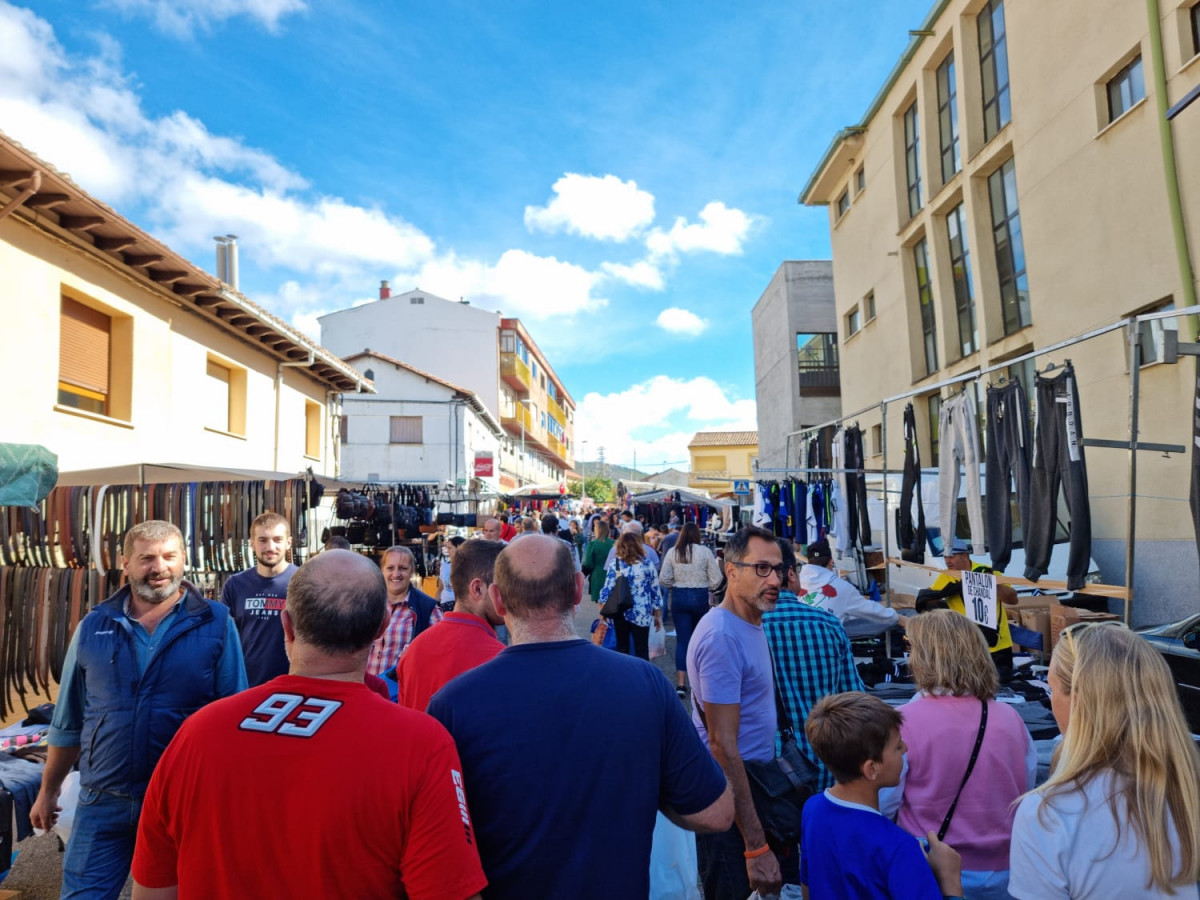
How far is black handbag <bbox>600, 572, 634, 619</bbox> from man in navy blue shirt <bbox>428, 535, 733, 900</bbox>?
587cm

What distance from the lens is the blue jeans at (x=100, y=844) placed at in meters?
3.06

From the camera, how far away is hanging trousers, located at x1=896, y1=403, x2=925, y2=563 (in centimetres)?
798

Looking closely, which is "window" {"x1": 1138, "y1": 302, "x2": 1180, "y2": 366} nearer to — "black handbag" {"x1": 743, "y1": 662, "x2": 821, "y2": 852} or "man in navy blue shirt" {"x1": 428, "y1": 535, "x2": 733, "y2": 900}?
"black handbag" {"x1": 743, "y1": 662, "x2": 821, "y2": 852}

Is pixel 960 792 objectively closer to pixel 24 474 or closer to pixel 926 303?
pixel 24 474

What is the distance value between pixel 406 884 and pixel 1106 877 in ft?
5.31

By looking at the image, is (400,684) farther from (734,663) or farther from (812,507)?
(812,507)

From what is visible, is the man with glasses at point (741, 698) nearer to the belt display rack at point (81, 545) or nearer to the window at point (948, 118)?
the belt display rack at point (81, 545)

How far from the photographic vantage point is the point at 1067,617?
22.1ft

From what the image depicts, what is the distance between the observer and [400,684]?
2.95 m

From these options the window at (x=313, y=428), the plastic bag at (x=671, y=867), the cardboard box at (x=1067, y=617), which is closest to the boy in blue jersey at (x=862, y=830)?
the plastic bag at (x=671, y=867)

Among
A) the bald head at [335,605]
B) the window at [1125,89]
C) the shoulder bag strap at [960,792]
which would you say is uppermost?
the window at [1125,89]

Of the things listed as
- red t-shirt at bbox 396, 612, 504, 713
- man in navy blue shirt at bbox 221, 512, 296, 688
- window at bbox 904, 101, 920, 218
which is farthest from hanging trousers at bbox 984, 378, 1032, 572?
window at bbox 904, 101, 920, 218

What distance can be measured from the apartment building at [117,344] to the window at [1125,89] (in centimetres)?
1271

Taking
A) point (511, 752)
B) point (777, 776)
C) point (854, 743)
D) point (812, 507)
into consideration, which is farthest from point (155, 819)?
point (812, 507)
